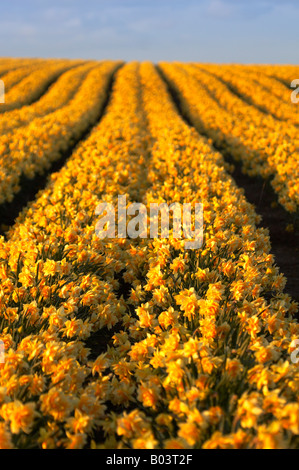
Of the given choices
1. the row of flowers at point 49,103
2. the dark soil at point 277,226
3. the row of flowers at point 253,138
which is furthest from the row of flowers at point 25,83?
the dark soil at point 277,226

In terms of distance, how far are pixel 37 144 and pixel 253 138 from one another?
8115mm

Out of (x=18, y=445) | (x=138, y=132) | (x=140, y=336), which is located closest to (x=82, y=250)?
(x=140, y=336)

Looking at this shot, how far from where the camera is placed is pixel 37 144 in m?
13.2

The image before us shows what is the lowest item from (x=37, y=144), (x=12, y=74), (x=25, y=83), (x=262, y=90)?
(x=37, y=144)

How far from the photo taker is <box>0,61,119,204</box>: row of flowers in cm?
1012

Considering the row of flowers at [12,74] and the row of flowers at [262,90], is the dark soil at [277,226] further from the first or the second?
the row of flowers at [12,74]

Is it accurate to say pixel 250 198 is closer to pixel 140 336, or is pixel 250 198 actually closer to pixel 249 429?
pixel 140 336

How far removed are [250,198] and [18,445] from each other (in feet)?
34.1

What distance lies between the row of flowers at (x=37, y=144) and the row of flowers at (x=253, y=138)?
20.1 ft

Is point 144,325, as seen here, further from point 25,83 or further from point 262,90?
point 25,83

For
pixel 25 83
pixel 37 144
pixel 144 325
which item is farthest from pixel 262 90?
pixel 144 325

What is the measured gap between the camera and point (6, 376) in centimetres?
289

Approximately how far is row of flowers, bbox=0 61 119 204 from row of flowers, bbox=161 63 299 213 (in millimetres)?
6132

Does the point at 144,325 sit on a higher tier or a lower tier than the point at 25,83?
lower
